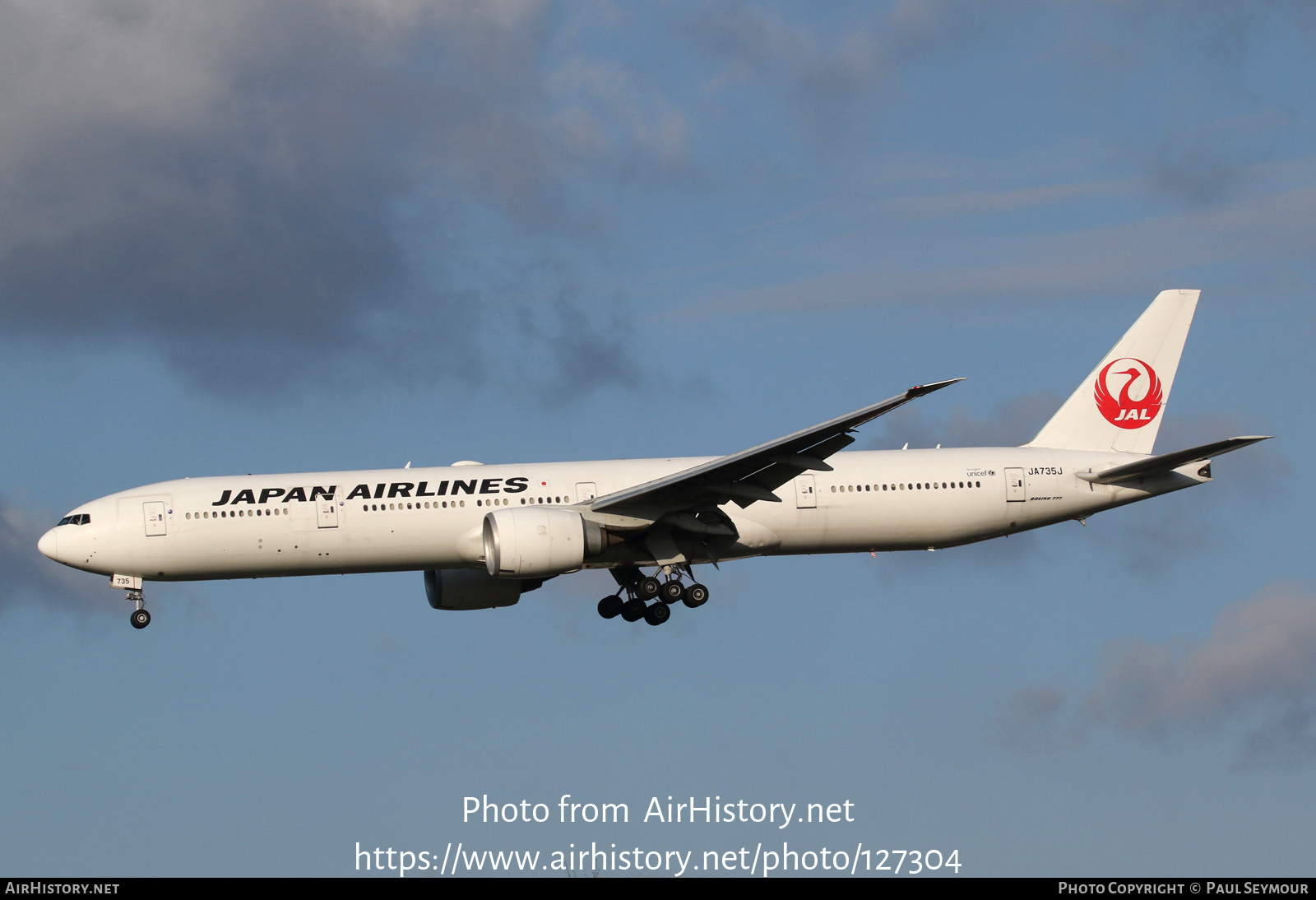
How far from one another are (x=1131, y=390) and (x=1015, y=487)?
6089mm

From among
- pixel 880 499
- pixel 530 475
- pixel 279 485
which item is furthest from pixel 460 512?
pixel 880 499

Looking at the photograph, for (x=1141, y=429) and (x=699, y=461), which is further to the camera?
(x=1141, y=429)

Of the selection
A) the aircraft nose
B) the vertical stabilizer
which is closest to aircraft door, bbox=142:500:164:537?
the aircraft nose

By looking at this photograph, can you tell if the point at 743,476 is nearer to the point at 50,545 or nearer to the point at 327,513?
the point at 327,513

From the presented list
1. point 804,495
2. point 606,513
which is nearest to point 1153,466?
point 804,495

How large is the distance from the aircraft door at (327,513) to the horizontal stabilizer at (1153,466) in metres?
19.4

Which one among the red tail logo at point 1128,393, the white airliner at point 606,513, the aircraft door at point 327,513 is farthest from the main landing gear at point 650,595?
the red tail logo at point 1128,393

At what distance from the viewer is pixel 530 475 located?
39031 mm

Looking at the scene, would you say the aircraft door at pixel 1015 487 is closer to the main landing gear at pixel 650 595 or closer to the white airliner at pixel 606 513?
the white airliner at pixel 606 513

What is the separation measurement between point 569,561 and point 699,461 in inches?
216
